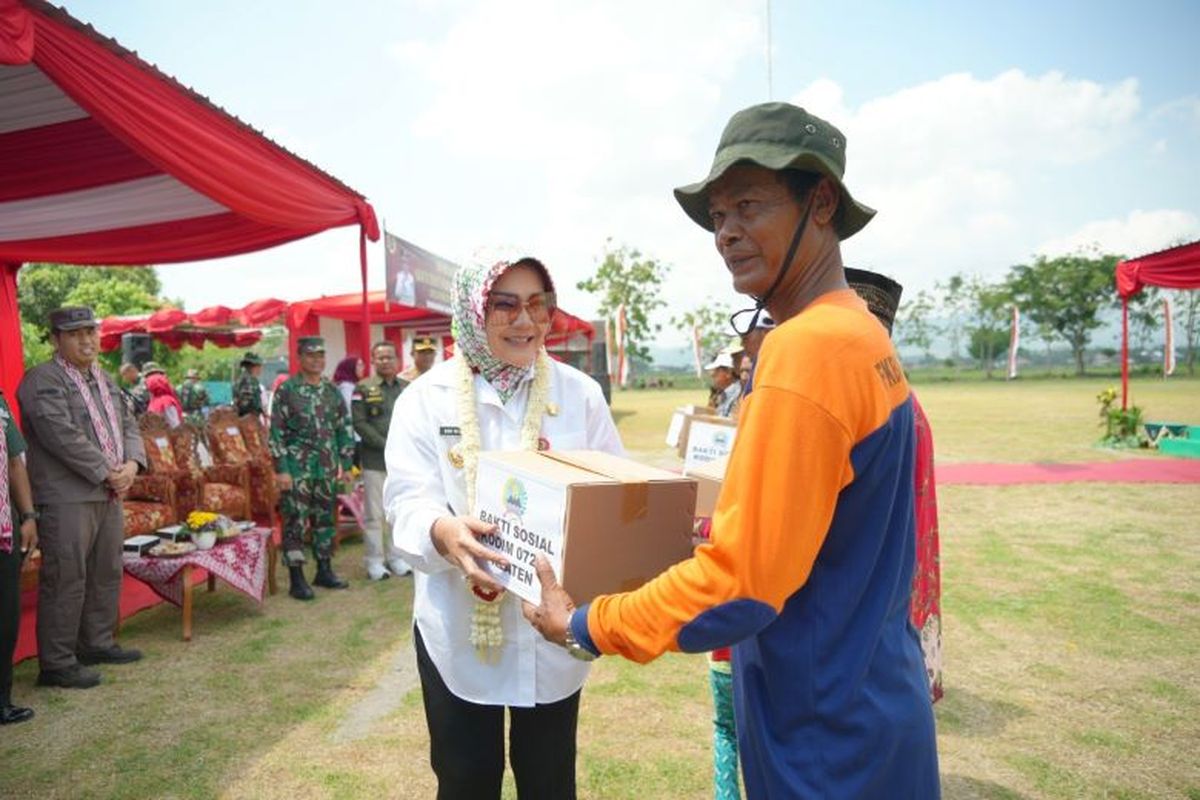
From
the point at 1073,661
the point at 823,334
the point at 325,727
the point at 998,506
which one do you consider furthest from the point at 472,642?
the point at 998,506

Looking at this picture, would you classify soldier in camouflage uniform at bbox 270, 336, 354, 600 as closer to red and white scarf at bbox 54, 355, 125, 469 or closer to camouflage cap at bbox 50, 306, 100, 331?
red and white scarf at bbox 54, 355, 125, 469

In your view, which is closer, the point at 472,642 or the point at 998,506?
the point at 472,642

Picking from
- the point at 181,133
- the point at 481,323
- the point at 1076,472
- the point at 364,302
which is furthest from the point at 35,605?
the point at 1076,472

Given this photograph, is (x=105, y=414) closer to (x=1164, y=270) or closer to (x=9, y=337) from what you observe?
(x=9, y=337)

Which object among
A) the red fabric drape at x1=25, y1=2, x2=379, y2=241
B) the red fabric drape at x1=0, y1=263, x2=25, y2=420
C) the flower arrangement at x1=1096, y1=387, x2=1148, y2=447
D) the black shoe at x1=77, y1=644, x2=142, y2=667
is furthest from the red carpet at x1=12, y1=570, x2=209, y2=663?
the flower arrangement at x1=1096, y1=387, x2=1148, y2=447

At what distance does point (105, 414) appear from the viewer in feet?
15.0

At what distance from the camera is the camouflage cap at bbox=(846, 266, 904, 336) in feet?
6.86

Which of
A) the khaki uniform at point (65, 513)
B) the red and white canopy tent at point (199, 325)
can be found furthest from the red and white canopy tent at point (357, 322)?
the khaki uniform at point (65, 513)

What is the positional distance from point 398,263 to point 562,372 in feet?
27.1

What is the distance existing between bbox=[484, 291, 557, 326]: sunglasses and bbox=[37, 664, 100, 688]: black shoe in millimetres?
3880

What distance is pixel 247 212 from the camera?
175 inches

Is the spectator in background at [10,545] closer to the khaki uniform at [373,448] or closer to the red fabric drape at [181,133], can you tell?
the red fabric drape at [181,133]

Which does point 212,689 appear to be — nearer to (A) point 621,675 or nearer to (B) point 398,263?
(A) point 621,675

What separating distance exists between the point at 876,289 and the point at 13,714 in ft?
15.0
